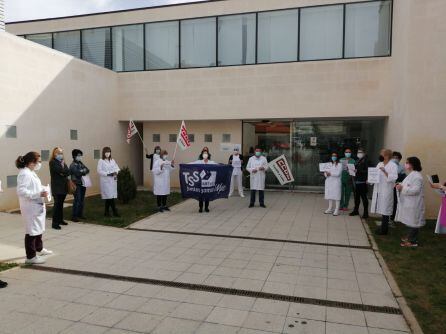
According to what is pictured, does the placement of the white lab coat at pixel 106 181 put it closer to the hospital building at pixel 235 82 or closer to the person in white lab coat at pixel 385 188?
the hospital building at pixel 235 82

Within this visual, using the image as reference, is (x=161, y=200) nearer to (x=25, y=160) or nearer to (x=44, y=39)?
(x=25, y=160)

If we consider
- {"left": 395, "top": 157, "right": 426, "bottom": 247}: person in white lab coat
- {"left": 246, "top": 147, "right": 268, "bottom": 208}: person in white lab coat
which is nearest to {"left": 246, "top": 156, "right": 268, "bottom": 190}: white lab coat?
{"left": 246, "top": 147, "right": 268, "bottom": 208}: person in white lab coat

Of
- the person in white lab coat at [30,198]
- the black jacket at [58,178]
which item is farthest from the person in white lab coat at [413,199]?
the black jacket at [58,178]

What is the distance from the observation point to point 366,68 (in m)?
12.8

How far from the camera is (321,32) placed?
13.5 metres

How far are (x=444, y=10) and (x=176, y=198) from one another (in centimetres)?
971

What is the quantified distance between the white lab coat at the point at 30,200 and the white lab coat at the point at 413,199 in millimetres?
6534

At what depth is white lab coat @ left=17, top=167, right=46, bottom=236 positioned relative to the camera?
18.4 feet

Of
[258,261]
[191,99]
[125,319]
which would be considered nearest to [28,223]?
[125,319]

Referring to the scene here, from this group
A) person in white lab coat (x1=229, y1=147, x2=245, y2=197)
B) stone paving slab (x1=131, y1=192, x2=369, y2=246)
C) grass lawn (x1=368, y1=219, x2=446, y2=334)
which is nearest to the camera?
grass lawn (x1=368, y1=219, x2=446, y2=334)

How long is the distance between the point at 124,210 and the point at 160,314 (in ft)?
22.5

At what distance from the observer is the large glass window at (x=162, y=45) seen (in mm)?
15000

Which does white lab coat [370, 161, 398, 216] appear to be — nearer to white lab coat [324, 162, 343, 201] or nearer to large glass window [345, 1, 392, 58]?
white lab coat [324, 162, 343, 201]

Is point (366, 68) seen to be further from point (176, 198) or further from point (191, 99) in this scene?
point (176, 198)
